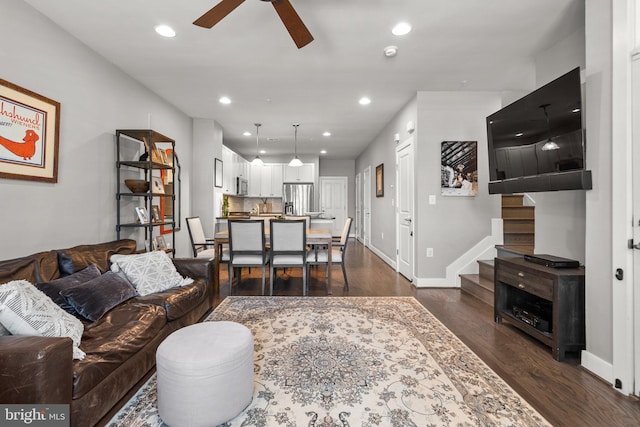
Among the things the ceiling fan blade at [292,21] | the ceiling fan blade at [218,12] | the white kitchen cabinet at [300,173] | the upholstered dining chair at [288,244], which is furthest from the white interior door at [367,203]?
the ceiling fan blade at [218,12]

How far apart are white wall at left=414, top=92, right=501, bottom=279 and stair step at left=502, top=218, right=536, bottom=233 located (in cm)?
21

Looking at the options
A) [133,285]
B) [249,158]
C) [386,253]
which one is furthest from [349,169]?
[133,285]

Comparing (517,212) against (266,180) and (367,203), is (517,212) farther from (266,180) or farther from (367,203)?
(266,180)

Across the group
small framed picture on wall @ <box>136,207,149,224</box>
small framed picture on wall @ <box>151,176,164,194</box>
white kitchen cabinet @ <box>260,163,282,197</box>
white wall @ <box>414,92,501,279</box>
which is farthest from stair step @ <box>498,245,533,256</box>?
white kitchen cabinet @ <box>260,163,282,197</box>

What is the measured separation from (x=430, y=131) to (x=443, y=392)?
336cm

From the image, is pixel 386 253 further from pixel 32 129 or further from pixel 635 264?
pixel 32 129

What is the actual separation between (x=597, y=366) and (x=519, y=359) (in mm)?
443

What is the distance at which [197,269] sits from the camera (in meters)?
3.06

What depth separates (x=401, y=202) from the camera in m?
4.99

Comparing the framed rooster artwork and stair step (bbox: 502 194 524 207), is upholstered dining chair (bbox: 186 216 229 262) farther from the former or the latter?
stair step (bbox: 502 194 524 207)

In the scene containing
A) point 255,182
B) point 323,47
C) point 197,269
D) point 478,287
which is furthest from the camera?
point 255,182

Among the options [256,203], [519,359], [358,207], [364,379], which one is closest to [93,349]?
[364,379]

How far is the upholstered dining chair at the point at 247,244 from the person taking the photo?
366 cm
